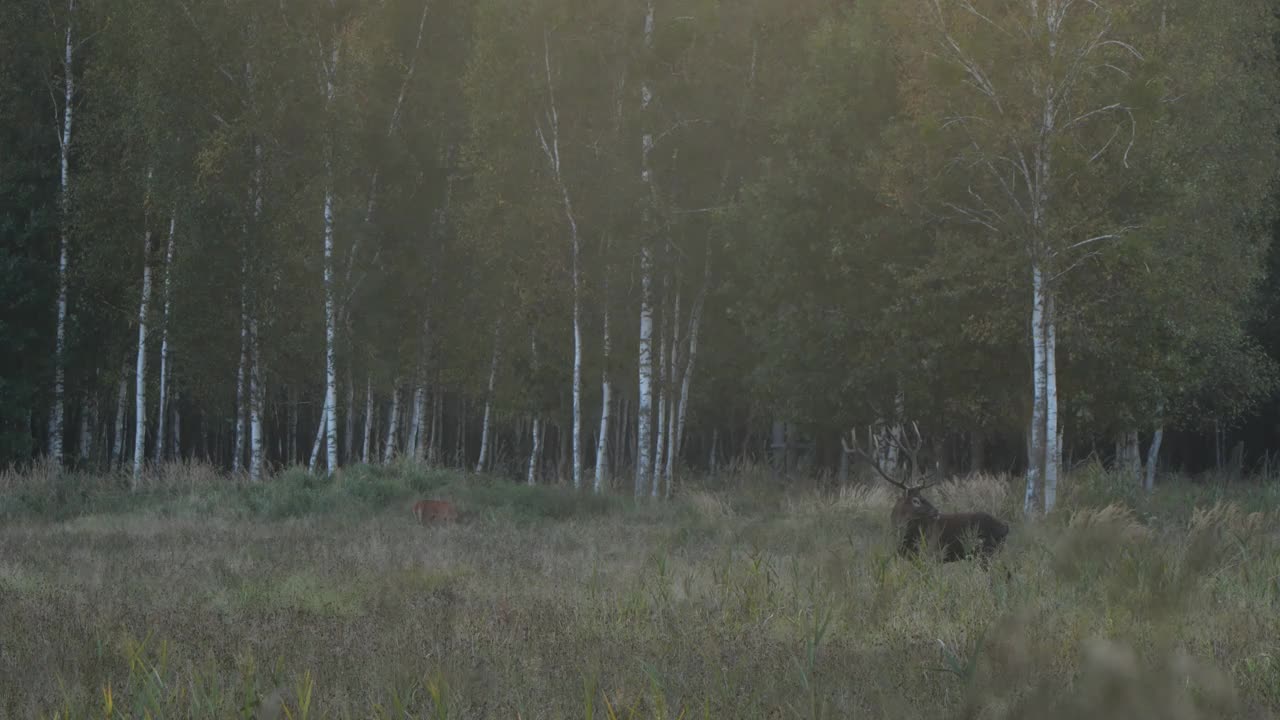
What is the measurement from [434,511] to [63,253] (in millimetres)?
20506

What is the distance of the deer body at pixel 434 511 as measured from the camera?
19.3 m

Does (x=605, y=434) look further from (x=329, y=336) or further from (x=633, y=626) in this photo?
(x=633, y=626)

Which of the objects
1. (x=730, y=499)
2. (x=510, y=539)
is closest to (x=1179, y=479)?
(x=730, y=499)

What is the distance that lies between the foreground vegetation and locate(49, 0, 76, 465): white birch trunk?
65.3ft

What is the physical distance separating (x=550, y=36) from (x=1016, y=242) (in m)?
12.3

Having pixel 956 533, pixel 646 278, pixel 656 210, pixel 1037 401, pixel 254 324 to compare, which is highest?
pixel 656 210

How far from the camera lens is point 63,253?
34688 mm

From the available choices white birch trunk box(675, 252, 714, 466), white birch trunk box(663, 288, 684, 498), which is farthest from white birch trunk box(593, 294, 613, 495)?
white birch trunk box(675, 252, 714, 466)

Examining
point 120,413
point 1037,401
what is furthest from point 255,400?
point 1037,401

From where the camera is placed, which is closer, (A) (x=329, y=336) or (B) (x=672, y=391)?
(A) (x=329, y=336)

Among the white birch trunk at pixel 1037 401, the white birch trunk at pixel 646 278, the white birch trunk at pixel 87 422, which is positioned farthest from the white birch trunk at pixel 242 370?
the white birch trunk at pixel 1037 401

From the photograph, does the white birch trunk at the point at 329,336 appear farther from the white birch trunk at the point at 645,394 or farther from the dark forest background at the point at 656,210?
the white birch trunk at the point at 645,394

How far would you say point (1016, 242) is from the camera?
71.9 ft

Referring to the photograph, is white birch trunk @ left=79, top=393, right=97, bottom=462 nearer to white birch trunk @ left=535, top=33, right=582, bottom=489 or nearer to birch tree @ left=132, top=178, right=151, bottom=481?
birch tree @ left=132, top=178, right=151, bottom=481
